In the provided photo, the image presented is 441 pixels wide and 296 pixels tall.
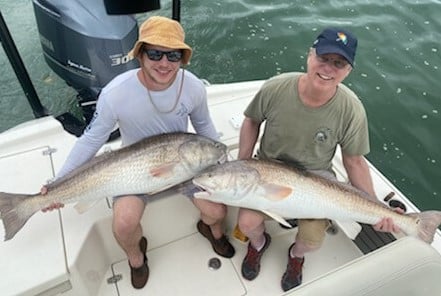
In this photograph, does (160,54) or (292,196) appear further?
(292,196)

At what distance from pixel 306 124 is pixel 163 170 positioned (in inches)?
33.1

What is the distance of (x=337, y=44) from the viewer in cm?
192

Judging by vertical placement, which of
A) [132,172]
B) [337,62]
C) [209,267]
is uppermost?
[337,62]

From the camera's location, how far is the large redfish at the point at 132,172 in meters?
1.96

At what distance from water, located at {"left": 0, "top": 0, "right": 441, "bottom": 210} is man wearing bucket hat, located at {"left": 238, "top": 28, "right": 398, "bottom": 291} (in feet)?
6.55

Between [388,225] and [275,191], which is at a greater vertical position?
[275,191]

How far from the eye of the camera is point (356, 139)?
2.13 metres

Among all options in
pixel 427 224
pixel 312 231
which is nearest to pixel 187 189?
pixel 312 231

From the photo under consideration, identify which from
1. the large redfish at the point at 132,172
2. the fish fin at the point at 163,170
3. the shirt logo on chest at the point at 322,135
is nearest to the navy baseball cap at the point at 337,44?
the shirt logo on chest at the point at 322,135

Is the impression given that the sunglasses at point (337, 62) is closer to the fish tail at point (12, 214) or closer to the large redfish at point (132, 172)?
the large redfish at point (132, 172)

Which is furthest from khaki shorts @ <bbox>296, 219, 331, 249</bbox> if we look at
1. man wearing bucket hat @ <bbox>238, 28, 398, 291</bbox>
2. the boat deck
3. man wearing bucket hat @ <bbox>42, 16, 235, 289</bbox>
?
man wearing bucket hat @ <bbox>42, 16, 235, 289</bbox>

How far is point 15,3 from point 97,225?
14.7 ft

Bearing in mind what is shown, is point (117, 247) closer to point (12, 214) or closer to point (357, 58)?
point (12, 214)

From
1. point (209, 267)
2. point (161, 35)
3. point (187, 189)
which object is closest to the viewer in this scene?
point (161, 35)
